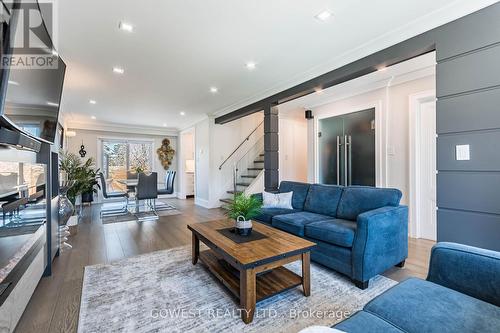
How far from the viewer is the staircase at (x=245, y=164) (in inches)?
258

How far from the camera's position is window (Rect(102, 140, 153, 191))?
7758 millimetres

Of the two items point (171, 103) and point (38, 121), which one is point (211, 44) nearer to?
point (38, 121)

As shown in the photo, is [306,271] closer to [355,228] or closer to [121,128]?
[355,228]

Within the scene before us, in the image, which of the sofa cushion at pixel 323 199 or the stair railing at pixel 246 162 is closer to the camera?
the sofa cushion at pixel 323 199

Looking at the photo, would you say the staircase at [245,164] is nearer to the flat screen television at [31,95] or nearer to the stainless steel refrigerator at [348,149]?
the stainless steel refrigerator at [348,149]

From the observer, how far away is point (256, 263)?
67.4 inches

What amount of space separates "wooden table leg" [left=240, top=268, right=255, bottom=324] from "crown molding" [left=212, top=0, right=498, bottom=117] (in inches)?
108

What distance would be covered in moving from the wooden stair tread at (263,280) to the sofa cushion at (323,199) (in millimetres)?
1226

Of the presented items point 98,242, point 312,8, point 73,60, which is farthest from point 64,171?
point 312,8

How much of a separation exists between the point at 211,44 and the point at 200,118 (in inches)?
161

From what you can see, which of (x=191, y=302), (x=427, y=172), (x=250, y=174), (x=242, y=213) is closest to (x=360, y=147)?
(x=427, y=172)

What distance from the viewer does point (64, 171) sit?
4238 mm

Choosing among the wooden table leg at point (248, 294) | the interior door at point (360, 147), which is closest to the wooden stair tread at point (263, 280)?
the wooden table leg at point (248, 294)

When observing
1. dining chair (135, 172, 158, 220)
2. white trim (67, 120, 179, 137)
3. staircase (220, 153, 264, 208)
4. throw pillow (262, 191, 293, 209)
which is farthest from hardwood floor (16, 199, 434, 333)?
white trim (67, 120, 179, 137)
